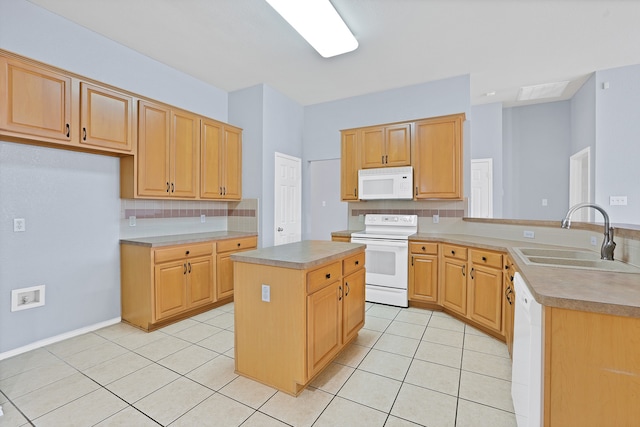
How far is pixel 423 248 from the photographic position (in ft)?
11.5

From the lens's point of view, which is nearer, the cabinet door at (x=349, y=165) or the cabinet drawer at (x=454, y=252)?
the cabinet drawer at (x=454, y=252)

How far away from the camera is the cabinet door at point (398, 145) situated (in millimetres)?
3883

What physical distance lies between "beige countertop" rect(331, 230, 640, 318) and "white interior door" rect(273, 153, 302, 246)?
340cm

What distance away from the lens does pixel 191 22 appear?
2.81m

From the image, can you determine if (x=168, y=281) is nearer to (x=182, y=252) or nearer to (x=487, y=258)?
(x=182, y=252)

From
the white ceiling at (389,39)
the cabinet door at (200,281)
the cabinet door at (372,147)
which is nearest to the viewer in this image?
the white ceiling at (389,39)

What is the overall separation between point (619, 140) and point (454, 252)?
9.21 feet

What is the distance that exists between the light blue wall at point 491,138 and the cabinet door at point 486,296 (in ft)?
9.43

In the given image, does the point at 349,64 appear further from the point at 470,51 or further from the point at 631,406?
the point at 631,406

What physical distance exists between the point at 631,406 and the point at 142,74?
182 inches

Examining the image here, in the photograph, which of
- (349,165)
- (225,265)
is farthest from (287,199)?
(225,265)

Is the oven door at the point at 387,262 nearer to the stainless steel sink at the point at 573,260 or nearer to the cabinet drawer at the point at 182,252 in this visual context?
the stainless steel sink at the point at 573,260

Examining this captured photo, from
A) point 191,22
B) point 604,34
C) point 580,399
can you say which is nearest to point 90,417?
point 580,399

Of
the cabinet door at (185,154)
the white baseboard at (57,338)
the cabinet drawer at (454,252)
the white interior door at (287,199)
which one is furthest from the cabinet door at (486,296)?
the white baseboard at (57,338)
